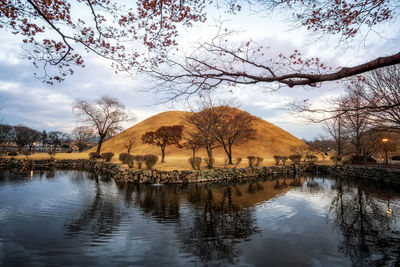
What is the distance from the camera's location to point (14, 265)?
4.96m

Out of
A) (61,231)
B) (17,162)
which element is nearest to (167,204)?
(61,231)

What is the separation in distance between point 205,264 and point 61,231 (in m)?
5.30

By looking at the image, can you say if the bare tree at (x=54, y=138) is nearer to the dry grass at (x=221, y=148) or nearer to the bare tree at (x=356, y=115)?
the dry grass at (x=221, y=148)

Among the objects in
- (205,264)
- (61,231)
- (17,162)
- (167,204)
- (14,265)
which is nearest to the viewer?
(14,265)

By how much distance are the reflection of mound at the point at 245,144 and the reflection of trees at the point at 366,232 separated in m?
31.0

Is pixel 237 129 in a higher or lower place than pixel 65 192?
higher

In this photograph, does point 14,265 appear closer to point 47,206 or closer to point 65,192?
point 47,206

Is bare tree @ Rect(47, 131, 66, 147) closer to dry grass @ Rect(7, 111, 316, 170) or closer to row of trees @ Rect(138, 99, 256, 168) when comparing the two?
dry grass @ Rect(7, 111, 316, 170)

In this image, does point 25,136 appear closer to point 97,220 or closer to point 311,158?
point 97,220

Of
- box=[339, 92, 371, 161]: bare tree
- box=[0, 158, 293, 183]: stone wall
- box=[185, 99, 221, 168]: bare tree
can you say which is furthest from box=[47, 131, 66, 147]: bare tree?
box=[339, 92, 371, 161]: bare tree

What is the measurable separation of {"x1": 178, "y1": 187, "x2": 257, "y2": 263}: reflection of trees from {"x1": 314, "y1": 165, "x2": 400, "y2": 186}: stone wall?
18774 millimetres

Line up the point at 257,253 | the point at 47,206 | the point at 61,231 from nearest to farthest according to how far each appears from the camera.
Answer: the point at 257,253 → the point at 61,231 → the point at 47,206

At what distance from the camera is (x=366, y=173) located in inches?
923

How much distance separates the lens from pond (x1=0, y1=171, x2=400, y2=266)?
5.55 meters
